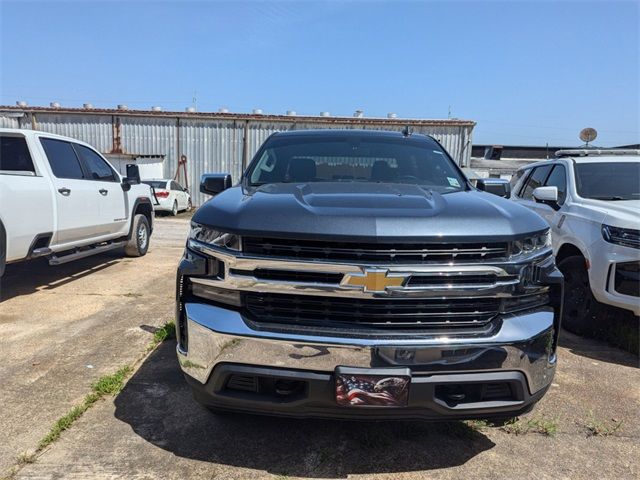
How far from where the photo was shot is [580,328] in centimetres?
452

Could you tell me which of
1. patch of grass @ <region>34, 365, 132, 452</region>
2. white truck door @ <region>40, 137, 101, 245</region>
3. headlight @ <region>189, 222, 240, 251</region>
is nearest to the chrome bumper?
headlight @ <region>189, 222, 240, 251</region>

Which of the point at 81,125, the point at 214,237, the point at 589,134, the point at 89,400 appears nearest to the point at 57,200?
the point at 89,400

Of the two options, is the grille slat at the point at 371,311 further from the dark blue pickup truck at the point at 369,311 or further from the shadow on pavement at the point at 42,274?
the shadow on pavement at the point at 42,274

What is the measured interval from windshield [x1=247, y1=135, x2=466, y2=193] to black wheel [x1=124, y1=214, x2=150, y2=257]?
467 cm

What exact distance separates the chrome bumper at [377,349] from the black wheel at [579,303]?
268 centimetres

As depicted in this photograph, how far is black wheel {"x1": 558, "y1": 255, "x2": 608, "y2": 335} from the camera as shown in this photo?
4410mm

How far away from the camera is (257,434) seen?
2.65 metres

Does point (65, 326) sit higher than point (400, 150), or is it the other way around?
point (400, 150)

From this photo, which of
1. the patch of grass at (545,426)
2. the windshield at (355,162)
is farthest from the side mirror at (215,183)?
the patch of grass at (545,426)

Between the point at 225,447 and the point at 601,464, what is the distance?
2055 millimetres

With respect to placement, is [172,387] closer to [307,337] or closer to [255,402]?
[255,402]

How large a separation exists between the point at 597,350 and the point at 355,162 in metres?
2.86

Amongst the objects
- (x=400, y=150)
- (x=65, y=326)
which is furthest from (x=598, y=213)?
(x=65, y=326)

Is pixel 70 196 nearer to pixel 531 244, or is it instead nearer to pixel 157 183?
pixel 531 244
